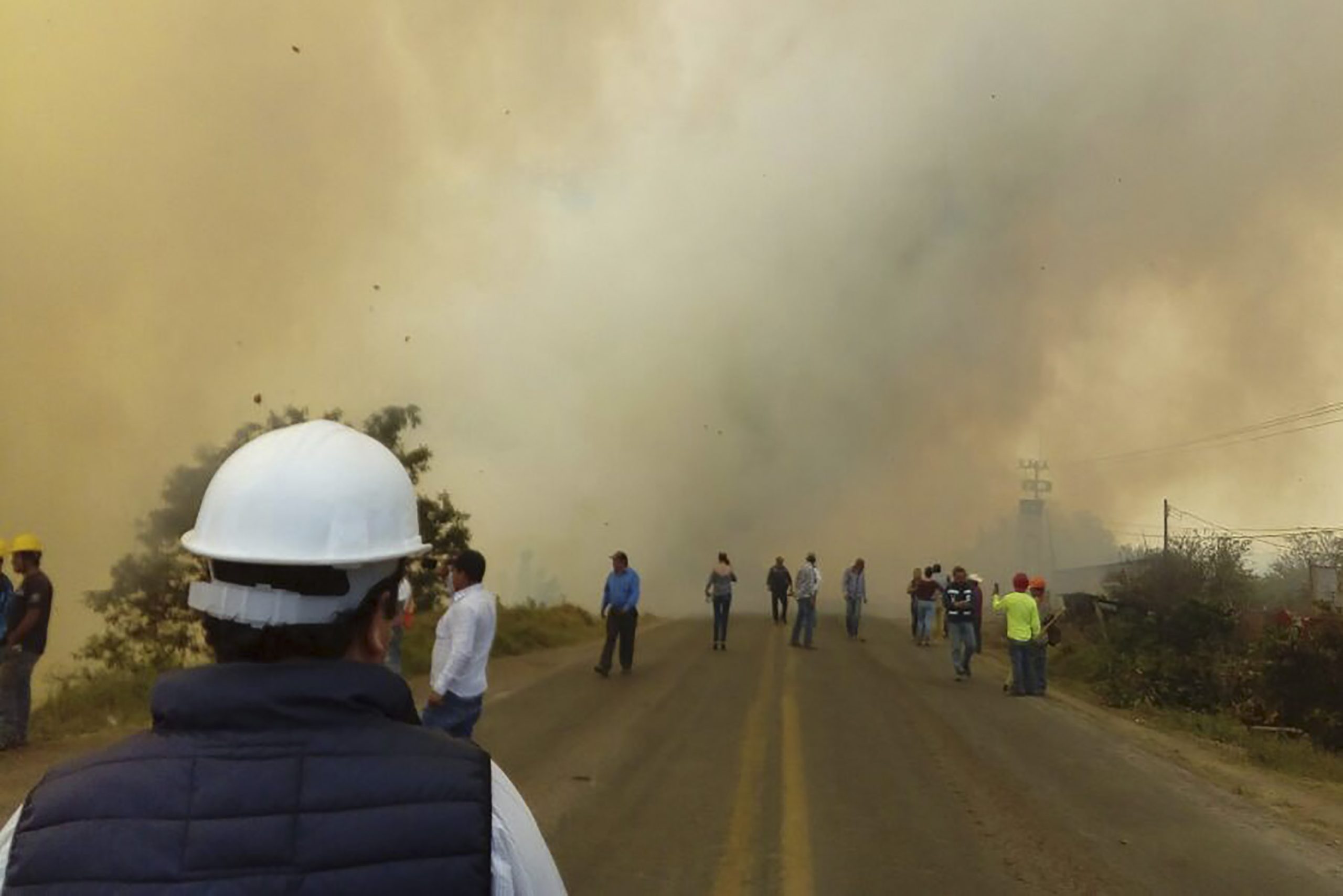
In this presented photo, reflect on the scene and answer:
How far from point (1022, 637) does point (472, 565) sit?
10.2 meters

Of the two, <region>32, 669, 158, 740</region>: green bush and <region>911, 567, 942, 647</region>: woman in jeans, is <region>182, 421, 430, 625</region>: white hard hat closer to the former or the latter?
<region>32, 669, 158, 740</region>: green bush

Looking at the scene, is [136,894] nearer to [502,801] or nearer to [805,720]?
[502,801]

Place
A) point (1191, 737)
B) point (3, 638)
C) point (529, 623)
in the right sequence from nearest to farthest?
point (3, 638)
point (1191, 737)
point (529, 623)

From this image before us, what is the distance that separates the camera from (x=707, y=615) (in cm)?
3588

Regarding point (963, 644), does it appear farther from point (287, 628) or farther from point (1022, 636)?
point (287, 628)

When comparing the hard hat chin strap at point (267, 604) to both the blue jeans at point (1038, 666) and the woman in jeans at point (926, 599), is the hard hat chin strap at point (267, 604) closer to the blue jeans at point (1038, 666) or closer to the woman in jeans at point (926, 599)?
the blue jeans at point (1038, 666)

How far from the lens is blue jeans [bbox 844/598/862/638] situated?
2272 cm

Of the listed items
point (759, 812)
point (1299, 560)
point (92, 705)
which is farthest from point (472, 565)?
point (1299, 560)

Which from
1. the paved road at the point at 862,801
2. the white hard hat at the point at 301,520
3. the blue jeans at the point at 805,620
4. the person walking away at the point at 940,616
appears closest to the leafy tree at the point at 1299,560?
the person walking away at the point at 940,616

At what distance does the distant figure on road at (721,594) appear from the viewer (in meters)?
19.1

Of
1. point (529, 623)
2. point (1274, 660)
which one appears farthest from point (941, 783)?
point (529, 623)

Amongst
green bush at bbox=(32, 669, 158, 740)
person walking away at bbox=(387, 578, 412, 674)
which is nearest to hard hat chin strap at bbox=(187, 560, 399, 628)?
person walking away at bbox=(387, 578, 412, 674)

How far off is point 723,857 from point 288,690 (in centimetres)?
523

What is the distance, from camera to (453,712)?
613 cm
